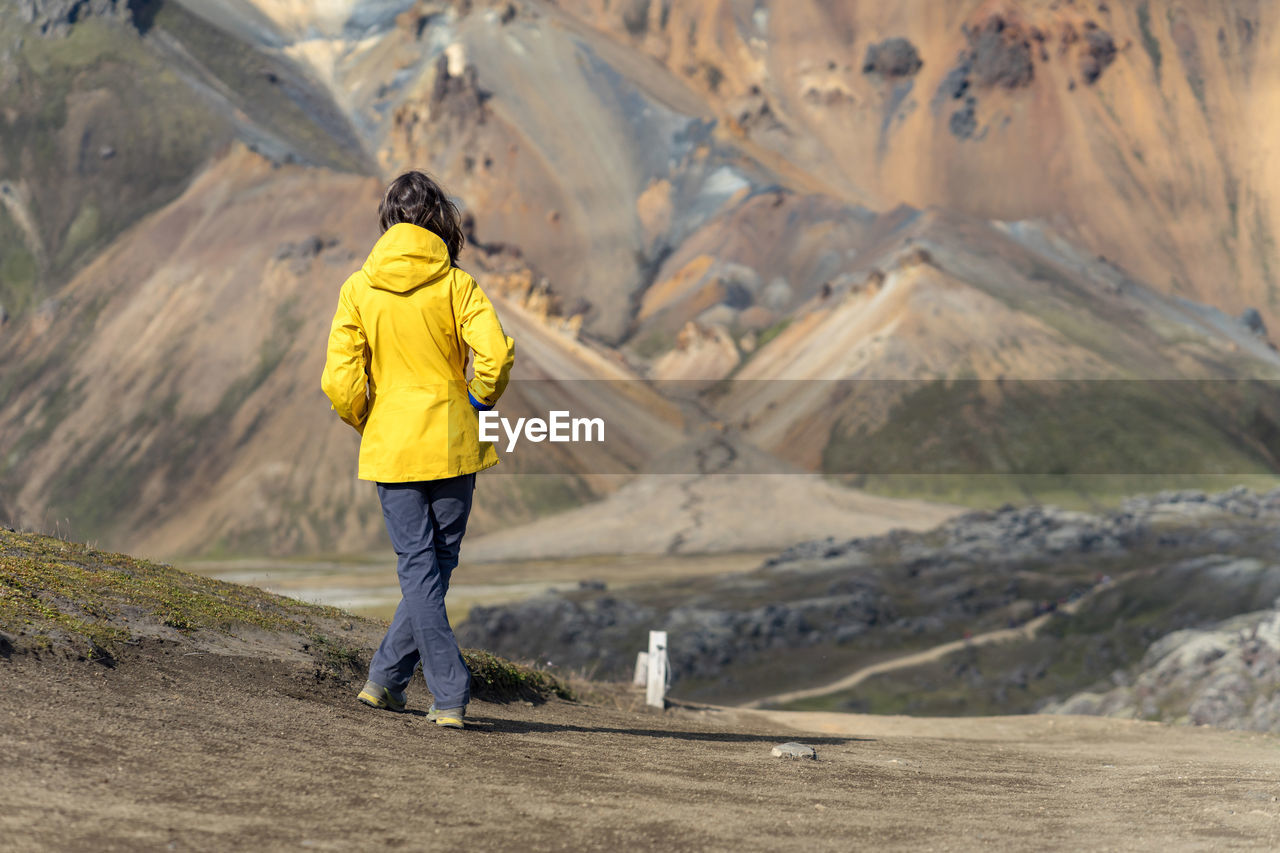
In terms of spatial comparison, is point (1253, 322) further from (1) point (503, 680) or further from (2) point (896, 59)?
(1) point (503, 680)

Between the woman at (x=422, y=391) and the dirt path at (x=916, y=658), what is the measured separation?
23145 mm

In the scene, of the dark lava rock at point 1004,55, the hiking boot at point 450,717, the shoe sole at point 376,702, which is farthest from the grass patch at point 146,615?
the dark lava rock at point 1004,55

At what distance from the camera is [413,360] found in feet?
24.0

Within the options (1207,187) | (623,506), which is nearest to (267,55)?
(623,506)

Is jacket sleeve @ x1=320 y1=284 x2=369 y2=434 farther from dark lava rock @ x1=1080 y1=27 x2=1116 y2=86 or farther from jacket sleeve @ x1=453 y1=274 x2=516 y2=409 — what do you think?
dark lava rock @ x1=1080 y1=27 x2=1116 y2=86

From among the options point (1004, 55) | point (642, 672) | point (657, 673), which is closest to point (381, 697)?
point (657, 673)

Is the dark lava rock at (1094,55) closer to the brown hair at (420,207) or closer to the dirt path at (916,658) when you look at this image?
the dirt path at (916,658)

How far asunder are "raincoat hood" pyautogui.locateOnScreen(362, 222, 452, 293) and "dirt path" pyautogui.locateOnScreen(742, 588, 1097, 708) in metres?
23.7

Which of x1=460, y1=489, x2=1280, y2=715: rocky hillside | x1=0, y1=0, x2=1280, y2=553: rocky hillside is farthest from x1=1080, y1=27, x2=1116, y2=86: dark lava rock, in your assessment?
x1=460, y1=489, x2=1280, y2=715: rocky hillside

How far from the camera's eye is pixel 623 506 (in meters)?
74.9

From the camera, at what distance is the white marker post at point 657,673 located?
1348 cm

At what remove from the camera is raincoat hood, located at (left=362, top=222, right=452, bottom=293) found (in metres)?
7.34

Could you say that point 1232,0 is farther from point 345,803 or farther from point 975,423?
point 345,803

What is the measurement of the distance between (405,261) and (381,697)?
2697mm
